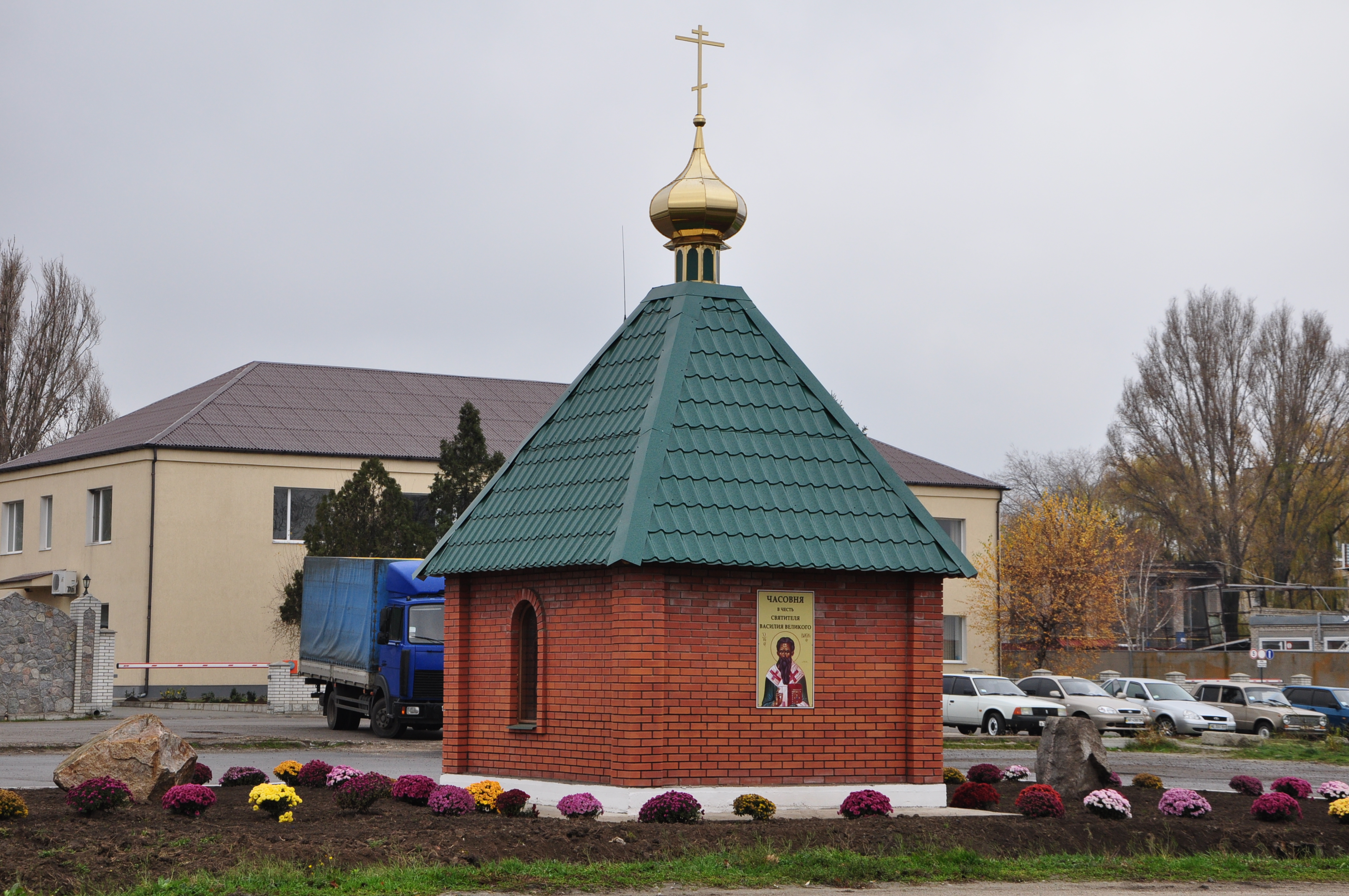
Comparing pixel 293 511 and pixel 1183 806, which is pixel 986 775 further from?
pixel 293 511

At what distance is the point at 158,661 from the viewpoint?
37.7m

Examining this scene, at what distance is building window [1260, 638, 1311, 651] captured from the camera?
153 ft

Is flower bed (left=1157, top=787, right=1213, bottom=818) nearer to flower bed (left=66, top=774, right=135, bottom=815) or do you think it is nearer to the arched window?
the arched window

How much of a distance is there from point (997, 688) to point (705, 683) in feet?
70.4

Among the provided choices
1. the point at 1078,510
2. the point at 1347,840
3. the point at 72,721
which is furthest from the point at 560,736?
the point at 1078,510

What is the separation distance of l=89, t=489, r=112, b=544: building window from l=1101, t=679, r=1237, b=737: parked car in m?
27.5

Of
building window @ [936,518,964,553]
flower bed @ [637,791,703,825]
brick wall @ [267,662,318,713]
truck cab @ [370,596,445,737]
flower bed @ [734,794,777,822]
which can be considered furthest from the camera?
building window @ [936,518,964,553]

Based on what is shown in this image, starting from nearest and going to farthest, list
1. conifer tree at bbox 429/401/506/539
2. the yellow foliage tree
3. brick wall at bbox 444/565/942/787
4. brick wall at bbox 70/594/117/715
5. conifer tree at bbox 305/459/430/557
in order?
brick wall at bbox 444/565/942/787
brick wall at bbox 70/594/117/715
conifer tree at bbox 429/401/506/539
conifer tree at bbox 305/459/430/557
the yellow foliage tree

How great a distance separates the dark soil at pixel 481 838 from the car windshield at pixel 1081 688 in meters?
21.3

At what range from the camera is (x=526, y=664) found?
47.1ft

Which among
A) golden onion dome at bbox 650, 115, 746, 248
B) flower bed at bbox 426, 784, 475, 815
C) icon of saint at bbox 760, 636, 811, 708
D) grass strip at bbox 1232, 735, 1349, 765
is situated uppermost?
golden onion dome at bbox 650, 115, 746, 248

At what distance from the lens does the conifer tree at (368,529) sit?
33.6 meters

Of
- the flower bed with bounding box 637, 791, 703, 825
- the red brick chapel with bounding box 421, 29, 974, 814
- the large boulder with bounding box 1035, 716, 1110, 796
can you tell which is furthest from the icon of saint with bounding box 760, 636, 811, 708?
the large boulder with bounding box 1035, 716, 1110, 796

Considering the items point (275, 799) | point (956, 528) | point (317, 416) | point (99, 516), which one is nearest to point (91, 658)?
point (99, 516)
